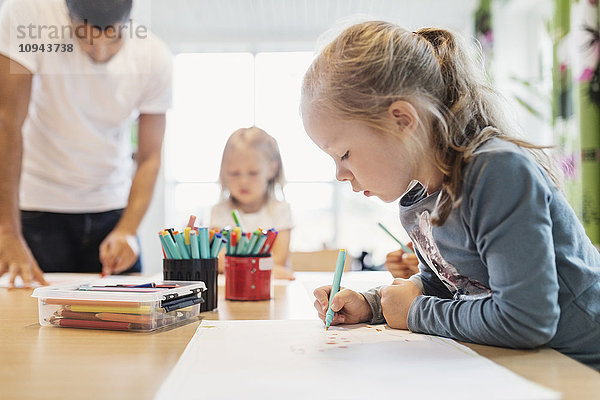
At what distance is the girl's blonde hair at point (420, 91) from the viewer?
732 mm

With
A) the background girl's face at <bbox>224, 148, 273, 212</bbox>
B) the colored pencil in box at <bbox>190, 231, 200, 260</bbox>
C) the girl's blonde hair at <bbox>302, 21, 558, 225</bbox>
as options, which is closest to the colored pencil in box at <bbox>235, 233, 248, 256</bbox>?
the colored pencil in box at <bbox>190, 231, 200, 260</bbox>

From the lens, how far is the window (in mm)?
4672

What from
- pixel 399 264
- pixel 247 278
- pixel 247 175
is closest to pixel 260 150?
pixel 247 175

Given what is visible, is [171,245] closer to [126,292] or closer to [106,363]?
[126,292]

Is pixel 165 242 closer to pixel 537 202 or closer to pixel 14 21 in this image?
pixel 537 202

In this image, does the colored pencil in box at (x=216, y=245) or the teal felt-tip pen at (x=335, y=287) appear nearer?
the teal felt-tip pen at (x=335, y=287)

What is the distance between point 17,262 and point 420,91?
97cm

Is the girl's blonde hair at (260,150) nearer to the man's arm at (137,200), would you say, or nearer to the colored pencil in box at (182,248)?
the man's arm at (137,200)

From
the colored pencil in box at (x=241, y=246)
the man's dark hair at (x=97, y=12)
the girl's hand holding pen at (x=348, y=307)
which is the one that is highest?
the man's dark hair at (x=97, y=12)

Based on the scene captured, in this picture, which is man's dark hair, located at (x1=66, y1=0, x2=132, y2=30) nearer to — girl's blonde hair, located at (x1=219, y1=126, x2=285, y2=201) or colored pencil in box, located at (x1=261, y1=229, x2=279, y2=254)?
girl's blonde hair, located at (x1=219, y1=126, x2=285, y2=201)

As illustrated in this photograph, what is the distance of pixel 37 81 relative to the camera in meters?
1.69

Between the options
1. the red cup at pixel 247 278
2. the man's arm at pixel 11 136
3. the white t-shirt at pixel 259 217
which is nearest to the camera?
the red cup at pixel 247 278

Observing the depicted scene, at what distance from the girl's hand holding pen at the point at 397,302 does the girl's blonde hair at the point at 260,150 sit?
1256mm

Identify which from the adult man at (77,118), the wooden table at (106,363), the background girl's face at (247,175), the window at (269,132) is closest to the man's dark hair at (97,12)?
the adult man at (77,118)
